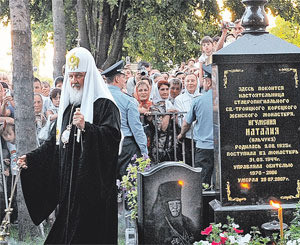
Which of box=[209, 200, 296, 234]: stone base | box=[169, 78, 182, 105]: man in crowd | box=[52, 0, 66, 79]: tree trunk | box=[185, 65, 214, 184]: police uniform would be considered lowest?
box=[209, 200, 296, 234]: stone base

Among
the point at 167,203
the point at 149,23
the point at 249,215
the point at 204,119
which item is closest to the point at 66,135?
the point at 167,203

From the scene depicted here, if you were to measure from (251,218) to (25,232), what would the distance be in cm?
338

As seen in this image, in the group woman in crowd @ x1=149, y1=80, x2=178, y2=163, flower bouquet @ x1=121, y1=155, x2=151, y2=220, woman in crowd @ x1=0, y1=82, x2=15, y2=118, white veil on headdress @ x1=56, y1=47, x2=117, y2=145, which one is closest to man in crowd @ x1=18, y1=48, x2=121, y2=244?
white veil on headdress @ x1=56, y1=47, x2=117, y2=145

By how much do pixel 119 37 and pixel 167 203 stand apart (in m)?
16.7

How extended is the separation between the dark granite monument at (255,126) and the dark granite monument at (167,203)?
34 cm

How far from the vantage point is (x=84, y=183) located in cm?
571

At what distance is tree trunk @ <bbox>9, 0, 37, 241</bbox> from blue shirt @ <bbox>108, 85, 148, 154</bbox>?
47.2 inches

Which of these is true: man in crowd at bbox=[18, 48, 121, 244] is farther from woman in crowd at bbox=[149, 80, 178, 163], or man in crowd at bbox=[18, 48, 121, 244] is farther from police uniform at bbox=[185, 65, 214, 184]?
woman in crowd at bbox=[149, 80, 178, 163]

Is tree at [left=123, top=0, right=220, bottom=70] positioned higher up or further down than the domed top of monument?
higher up

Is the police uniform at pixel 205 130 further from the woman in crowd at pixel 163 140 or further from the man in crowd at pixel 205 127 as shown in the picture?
the woman in crowd at pixel 163 140

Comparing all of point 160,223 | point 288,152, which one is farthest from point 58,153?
point 288,152

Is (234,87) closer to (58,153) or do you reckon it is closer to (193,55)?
(58,153)

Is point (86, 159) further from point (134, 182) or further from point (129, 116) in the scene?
point (129, 116)

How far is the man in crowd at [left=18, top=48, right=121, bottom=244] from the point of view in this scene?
5723 mm
